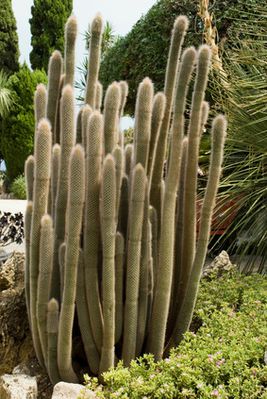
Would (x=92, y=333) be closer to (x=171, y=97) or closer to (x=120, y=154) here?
(x=120, y=154)

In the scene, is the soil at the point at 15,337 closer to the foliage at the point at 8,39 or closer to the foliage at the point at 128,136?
the foliage at the point at 128,136

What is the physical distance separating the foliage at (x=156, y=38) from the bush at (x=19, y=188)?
20.7 ft

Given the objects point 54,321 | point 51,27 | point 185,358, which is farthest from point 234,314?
point 51,27

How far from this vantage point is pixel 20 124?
16641 mm

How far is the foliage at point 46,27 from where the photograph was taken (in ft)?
65.4

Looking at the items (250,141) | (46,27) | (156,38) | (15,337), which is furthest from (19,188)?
(15,337)

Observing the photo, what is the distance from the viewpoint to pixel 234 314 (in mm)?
2867

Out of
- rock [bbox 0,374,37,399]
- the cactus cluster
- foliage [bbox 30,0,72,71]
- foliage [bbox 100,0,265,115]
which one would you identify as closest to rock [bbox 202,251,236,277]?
the cactus cluster

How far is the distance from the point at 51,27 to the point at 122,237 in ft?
62.5

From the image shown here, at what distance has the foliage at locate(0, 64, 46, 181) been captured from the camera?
54.3 ft

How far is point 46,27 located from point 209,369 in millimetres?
19490

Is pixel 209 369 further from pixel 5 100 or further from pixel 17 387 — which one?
pixel 5 100

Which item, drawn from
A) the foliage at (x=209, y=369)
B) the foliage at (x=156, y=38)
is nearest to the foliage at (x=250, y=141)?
the foliage at (x=209, y=369)

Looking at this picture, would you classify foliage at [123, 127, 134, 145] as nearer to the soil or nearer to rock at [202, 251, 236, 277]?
rock at [202, 251, 236, 277]
